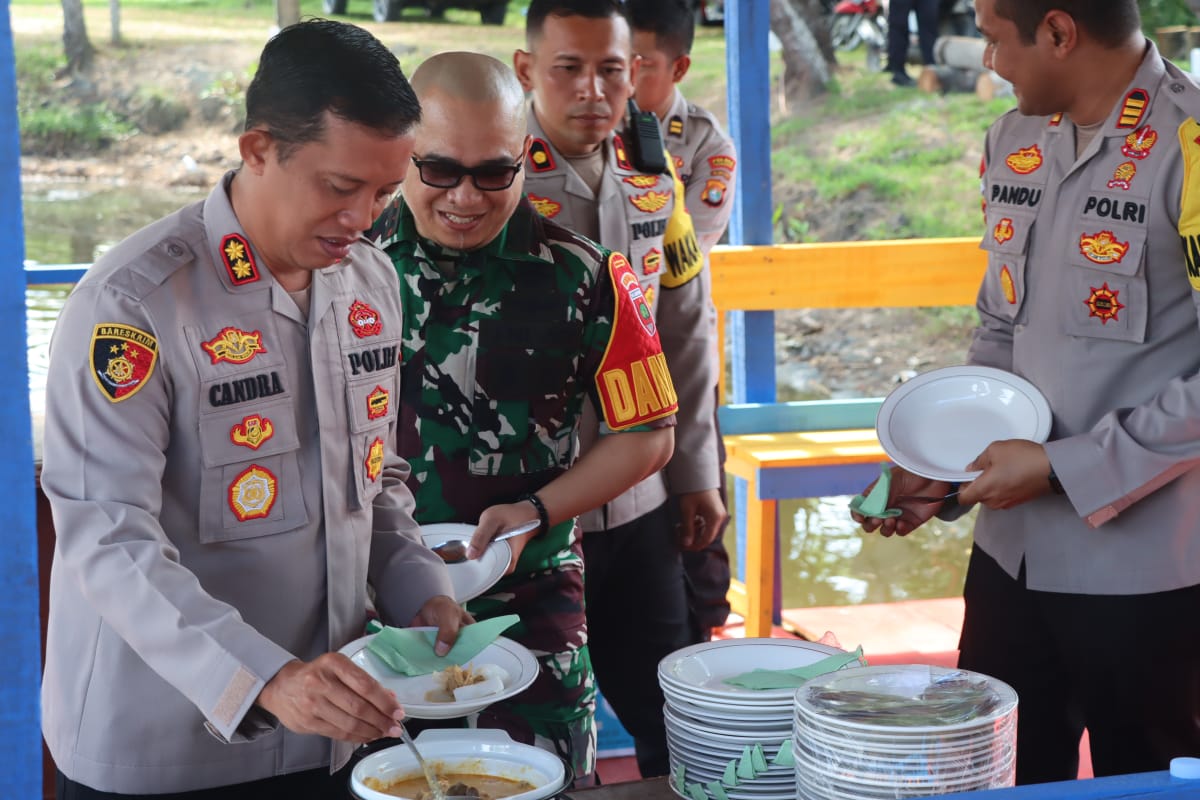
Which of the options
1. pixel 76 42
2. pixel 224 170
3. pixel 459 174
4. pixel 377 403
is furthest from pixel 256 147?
pixel 76 42

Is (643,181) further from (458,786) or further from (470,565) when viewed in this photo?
(458,786)

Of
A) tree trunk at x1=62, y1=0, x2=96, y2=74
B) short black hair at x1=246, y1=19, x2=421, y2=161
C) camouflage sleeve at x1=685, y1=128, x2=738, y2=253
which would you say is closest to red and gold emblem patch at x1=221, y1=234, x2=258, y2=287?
short black hair at x1=246, y1=19, x2=421, y2=161

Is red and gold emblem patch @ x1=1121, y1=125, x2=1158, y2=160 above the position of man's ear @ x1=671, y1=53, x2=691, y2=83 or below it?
below

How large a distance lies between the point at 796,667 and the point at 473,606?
661mm

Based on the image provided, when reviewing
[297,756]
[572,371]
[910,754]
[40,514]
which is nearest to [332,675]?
[297,756]

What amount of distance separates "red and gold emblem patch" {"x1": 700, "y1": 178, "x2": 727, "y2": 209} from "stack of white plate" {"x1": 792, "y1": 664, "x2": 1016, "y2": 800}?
2600mm

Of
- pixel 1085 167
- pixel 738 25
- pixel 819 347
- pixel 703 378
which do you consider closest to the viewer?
Result: pixel 1085 167

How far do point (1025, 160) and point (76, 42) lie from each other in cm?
1153

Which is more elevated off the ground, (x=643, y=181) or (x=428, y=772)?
(x=643, y=181)

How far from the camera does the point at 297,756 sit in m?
1.73

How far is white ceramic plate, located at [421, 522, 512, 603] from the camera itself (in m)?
2.02

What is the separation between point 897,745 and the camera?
138 centimetres

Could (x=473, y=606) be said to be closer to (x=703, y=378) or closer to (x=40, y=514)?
(x=703, y=378)

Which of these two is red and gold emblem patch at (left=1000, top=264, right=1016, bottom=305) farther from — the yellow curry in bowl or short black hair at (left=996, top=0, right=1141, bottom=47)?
the yellow curry in bowl
